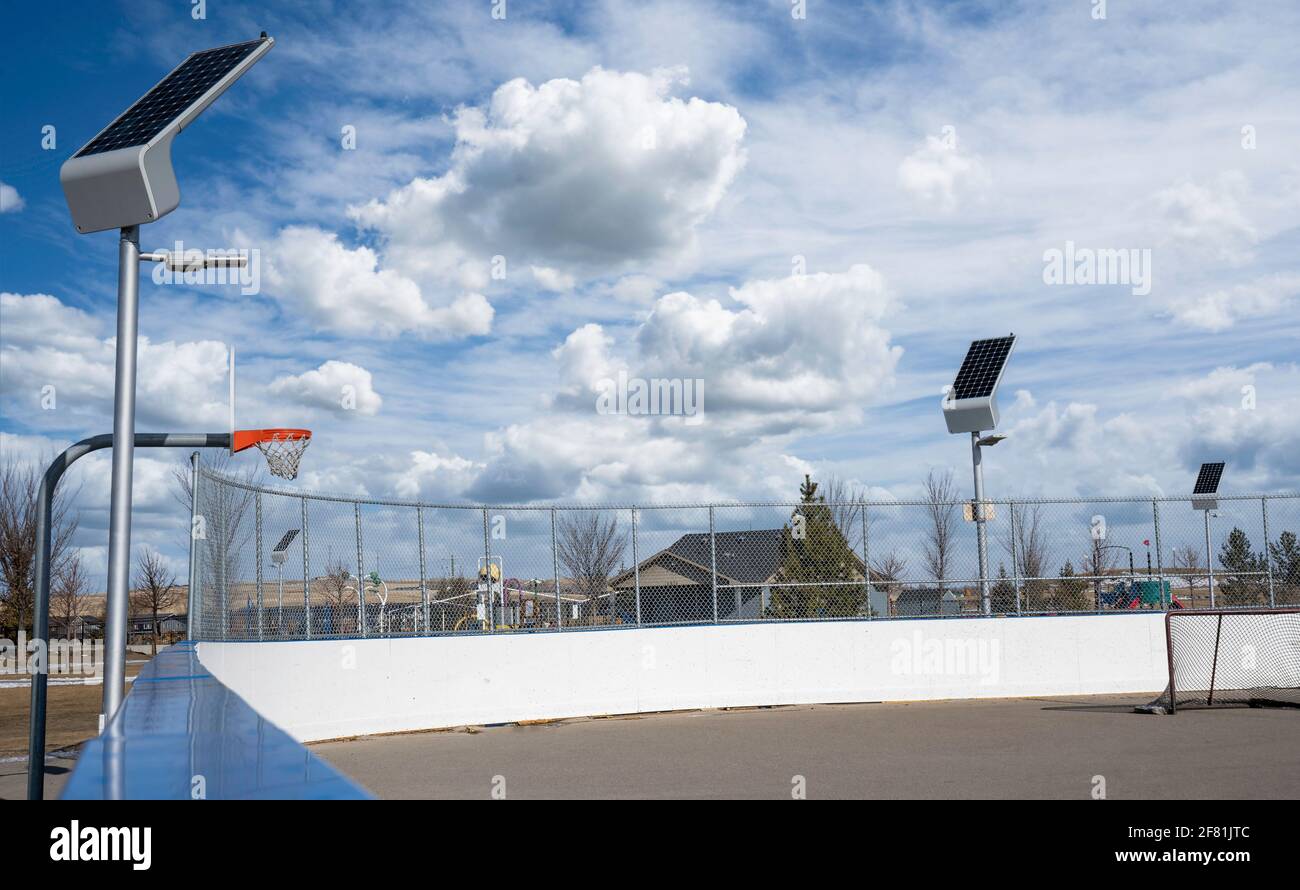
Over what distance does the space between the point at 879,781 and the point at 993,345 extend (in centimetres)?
1256

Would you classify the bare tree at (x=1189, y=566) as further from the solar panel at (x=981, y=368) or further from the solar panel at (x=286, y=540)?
the solar panel at (x=286, y=540)

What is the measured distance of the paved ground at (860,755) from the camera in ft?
30.6

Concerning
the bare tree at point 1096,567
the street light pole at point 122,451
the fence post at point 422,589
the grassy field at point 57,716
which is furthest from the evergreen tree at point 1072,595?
the street light pole at point 122,451

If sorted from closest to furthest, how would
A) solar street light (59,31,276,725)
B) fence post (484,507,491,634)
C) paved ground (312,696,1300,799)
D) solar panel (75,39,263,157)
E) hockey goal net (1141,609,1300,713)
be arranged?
solar street light (59,31,276,725) < solar panel (75,39,263,157) < paved ground (312,696,1300,799) < fence post (484,507,491,634) < hockey goal net (1141,609,1300,713)

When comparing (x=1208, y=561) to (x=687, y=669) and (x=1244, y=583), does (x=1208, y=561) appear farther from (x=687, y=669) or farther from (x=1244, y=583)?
(x=687, y=669)

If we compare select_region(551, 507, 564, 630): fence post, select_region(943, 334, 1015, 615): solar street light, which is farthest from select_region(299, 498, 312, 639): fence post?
select_region(943, 334, 1015, 615): solar street light

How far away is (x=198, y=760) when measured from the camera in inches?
159

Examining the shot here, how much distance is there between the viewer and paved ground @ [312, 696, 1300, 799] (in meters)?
9.34

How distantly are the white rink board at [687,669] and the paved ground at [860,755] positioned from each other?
0.57 meters

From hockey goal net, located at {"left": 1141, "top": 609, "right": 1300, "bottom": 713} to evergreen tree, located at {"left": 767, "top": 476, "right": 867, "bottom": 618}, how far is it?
5.03 meters

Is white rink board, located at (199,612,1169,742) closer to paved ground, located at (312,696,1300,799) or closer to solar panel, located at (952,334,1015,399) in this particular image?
paved ground, located at (312,696,1300,799)

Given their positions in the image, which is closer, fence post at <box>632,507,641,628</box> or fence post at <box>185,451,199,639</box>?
fence post at <box>185,451,199,639</box>

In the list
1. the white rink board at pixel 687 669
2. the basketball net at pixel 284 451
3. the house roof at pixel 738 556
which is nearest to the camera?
the basketball net at pixel 284 451

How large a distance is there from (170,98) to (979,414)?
560 inches
